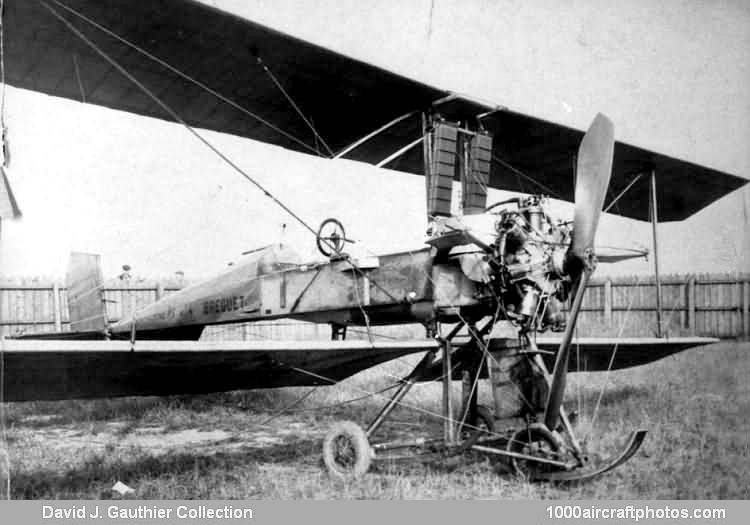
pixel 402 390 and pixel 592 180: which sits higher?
pixel 592 180

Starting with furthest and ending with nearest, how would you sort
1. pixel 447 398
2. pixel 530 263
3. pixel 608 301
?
pixel 608 301 → pixel 447 398 → pixel 530 263

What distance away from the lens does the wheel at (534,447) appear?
4.50 m

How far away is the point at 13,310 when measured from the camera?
478 inches

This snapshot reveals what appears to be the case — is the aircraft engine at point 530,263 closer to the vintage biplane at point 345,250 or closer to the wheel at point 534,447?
the vintage biplane at point 345,250

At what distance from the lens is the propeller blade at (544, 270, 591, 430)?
162 inches

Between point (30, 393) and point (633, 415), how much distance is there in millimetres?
6054

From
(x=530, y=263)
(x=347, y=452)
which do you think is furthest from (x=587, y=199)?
(x=347, y=452)

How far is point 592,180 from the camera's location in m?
4.14

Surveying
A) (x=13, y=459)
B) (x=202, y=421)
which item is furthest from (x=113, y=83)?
(x=202, y=421)

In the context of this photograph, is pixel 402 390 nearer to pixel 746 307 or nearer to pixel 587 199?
pixel 587 199

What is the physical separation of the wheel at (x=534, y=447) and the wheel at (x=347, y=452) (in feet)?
3.75

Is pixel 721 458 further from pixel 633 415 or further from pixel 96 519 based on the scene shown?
pixel 96 519

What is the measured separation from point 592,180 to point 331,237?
2460mm

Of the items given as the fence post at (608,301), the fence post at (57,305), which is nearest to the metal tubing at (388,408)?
the fence post at (57,305)
